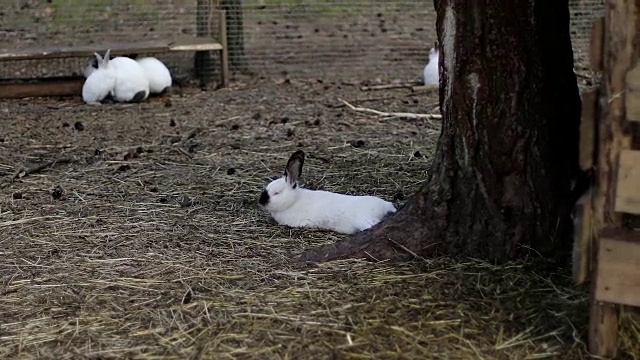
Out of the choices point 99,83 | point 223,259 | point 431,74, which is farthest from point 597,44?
point 99,83

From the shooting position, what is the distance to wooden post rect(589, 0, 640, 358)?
295 centimetres

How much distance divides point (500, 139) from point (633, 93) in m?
1.07

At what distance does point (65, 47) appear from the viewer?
958 centimetres

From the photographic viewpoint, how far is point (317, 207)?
4.82 meters

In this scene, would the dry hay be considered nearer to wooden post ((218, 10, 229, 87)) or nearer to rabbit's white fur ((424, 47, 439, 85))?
rabbit's white fur ((424, 47, 439, 85))

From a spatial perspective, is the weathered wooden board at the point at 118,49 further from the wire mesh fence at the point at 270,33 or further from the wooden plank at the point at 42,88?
the wire mesh fence at the point at 270,33

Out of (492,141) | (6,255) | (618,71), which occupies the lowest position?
(6,255)

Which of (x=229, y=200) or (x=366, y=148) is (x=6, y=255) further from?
(x=366, y=148)

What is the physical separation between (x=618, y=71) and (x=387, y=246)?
155 centimetres

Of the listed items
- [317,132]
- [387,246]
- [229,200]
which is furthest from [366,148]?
[387,246]

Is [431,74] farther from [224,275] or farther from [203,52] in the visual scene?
[224,275]

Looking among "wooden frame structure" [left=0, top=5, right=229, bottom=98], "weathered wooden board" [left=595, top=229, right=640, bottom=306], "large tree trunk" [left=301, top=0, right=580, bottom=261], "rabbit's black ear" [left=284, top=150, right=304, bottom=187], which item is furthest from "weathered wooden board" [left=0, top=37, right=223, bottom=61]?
"weathered wooden board" [left=595, top=229, right=640, bottom=306]

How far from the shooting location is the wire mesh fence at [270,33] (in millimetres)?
10562

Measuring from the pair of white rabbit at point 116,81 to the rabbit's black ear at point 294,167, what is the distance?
4404 mm
